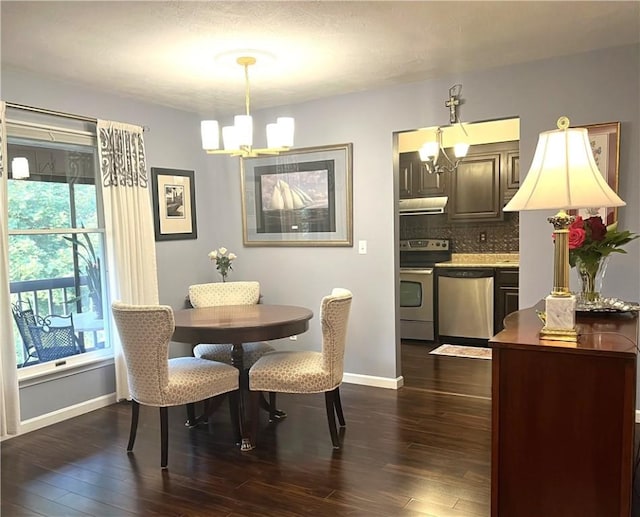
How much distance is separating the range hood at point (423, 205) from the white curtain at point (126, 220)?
9.89 ft

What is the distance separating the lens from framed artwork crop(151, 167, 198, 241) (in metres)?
4.52

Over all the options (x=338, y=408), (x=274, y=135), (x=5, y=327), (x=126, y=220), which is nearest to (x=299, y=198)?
(x=126, y=220)

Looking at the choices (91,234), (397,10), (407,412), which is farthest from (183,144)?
(407,412)

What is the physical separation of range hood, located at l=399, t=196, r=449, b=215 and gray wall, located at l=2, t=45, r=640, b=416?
181cm

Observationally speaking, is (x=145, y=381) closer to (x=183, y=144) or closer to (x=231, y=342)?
(x=231, y=342)

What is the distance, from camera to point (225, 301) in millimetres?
4180

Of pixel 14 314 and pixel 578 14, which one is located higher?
pixel 578 14

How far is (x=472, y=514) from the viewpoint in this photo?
239cm

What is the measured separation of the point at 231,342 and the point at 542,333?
179cm

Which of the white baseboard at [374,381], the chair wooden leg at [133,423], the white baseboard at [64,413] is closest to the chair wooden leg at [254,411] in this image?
the chair wooden leg at [133,423]

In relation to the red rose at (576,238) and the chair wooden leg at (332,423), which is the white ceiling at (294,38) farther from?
the chair wooden leg at (332,423)

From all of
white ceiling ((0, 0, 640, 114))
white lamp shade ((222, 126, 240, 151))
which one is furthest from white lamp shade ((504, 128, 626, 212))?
white lamp shade ((222, 126, 240, 151))

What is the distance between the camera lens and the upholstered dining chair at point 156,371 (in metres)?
2.86

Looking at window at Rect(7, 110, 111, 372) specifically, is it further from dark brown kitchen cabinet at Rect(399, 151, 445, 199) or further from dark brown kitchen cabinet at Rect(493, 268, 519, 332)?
dark brown kitchen cabinet at Rect(493, 268, 519, 332)
